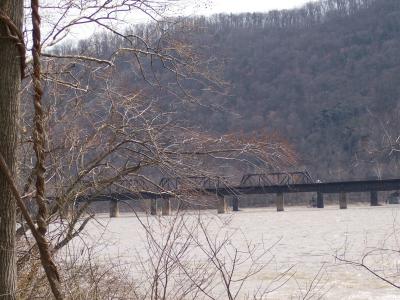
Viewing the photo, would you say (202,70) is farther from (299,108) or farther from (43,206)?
(299,108)

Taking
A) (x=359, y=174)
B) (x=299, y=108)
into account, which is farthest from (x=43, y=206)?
(x=299, y=108)

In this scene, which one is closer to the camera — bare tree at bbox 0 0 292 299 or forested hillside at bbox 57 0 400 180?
bare tree at bbox 0 0 292 299

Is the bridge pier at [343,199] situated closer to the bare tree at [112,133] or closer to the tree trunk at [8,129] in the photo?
the bare tree at [112,133]

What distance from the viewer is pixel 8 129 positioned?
280 centimetres

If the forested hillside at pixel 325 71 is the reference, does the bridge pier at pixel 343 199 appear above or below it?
below

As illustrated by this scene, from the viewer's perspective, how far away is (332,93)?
394ft

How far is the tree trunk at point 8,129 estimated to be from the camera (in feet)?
9.09

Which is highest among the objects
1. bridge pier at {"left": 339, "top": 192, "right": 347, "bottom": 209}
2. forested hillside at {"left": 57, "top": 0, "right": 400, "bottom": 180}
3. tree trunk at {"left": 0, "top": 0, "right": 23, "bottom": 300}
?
forested hillside at {"left": 57, "top": 0, "right": 400, "bottom": 180}

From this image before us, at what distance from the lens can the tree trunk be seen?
9.09 ft

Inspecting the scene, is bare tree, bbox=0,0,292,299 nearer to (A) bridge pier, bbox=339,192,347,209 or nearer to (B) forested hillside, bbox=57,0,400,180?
(A) bridge pier, bbox=339,192,347,209

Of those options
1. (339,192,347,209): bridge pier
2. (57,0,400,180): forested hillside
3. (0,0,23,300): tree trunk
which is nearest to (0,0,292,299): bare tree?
(0,0,23,300): tree trunk

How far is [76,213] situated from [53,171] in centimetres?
61

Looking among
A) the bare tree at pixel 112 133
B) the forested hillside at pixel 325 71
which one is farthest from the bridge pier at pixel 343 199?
the bare tree at pixel 112 133

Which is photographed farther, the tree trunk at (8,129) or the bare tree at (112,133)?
the bare tree at (112,133)
